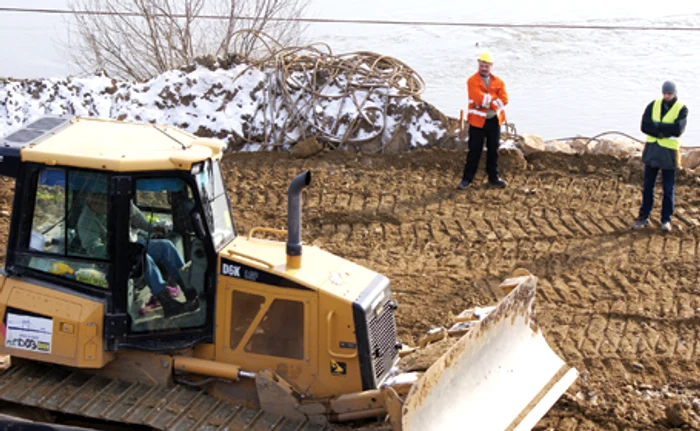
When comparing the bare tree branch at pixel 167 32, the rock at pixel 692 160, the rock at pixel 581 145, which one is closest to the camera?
the rock at pixel 692 160

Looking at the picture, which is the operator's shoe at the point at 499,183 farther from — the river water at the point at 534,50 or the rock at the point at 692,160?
the river water at the point at 534,50

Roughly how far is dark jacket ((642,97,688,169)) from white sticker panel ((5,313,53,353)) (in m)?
6.72

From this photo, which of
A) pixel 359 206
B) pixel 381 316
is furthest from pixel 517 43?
pixel 381 316

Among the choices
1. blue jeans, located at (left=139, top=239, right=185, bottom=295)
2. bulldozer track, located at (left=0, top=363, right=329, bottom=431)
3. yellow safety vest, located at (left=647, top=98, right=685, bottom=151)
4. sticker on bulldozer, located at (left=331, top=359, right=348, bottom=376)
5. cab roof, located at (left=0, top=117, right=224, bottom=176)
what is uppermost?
cab roof, located at (left=0, top=117, right=224, bottom=176)

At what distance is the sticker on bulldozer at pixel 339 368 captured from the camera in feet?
18.7

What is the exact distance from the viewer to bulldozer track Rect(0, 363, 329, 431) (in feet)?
18.8

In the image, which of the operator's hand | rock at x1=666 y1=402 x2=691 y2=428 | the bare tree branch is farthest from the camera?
the bare tree branch

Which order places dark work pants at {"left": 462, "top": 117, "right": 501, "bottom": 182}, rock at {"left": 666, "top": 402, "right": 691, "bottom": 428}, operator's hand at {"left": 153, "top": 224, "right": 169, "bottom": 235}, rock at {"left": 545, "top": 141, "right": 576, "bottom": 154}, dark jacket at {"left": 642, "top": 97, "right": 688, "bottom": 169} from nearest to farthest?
operator's hand at {"left": 153, "top": 224, "right": 169, "bottom": 235} → rock at {"left": 666, "top": 402, "right": 691, "bottom": 428} → dark jacket at {"left": 642, "top": 97, "right": 688, "bottom": 169} → dark work pants at {"left": 462, "top": 117, "right": 501, "bottom": 182} → rock at {"left": 545, "top": 141, "right": 576, "bottom": 154}

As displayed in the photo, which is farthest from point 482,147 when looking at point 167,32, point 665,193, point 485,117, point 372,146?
point 167,32

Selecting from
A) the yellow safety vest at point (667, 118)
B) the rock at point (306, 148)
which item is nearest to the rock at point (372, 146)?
the rock at point (306, 148)

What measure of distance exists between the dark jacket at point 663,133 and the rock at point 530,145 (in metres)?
2.15

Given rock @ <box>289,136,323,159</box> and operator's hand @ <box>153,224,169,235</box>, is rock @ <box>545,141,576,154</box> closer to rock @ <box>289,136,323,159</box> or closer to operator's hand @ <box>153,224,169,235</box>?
rock @ <box>289,136,323,159</box>

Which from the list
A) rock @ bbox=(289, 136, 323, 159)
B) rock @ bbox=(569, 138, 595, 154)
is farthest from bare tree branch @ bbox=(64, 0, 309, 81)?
rock @ bbox=(569, 138, 595, 154)

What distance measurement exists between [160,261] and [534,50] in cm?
1645
